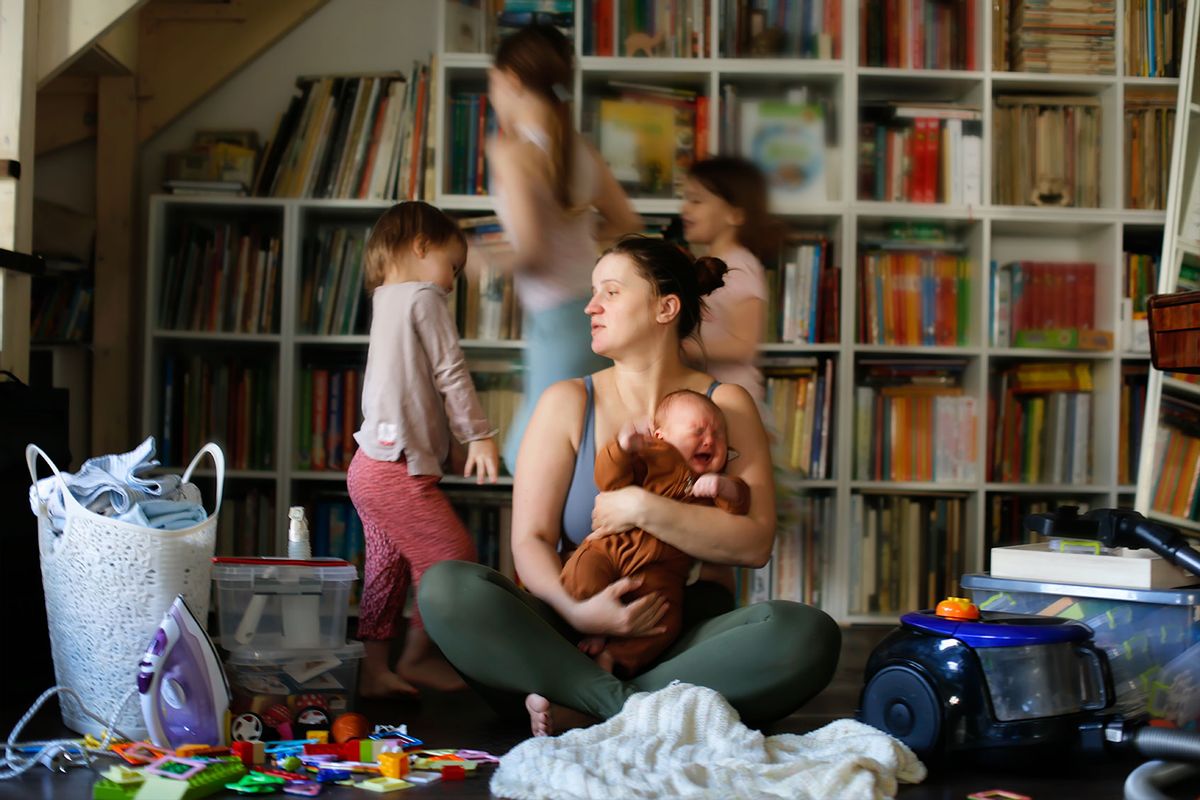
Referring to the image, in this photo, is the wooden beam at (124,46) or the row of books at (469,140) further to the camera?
the row of books at (469,140)

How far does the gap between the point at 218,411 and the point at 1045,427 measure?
2450mm

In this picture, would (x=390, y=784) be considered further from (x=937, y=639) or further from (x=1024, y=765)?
(x=1024, y=765)

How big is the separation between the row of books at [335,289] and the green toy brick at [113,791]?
81.4 inches

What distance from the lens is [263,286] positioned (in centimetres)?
345

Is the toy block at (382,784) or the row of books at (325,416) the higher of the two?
the row of books at (325,416)

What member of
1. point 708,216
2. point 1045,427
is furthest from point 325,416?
point 1045,427

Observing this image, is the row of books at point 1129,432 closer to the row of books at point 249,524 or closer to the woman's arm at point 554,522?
the woman's arm at point 554,522

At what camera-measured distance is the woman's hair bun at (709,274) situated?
2.08m

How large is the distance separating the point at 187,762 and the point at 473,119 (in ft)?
7.47

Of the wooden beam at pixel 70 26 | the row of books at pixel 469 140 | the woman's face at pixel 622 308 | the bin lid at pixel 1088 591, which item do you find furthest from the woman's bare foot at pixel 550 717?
the row of books at pixel 469 140

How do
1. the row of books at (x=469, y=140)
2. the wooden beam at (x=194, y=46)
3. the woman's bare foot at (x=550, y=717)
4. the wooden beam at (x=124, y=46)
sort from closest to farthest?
the woman's bare foot at (x=550, y=717)
the wooden beam at (x=124, y=46)
the row of books at (x=469, y=140)
the wooden beam at (x=194, y=46)

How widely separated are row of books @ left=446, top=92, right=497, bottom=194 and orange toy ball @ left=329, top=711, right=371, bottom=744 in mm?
1923

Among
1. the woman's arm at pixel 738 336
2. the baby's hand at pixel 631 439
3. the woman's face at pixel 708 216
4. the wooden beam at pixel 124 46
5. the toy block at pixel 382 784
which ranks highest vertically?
the wooden beam at pixel 124 46

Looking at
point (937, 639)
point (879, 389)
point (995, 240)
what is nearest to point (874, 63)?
point (995, 240)
